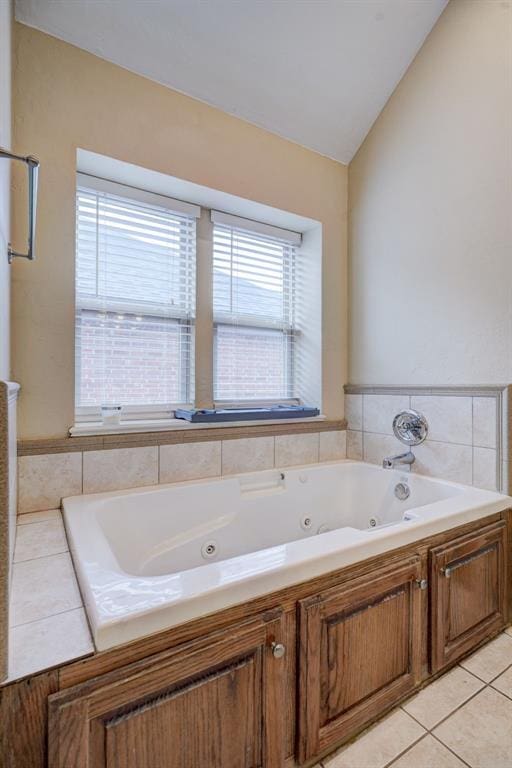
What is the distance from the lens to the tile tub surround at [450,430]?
1798mm

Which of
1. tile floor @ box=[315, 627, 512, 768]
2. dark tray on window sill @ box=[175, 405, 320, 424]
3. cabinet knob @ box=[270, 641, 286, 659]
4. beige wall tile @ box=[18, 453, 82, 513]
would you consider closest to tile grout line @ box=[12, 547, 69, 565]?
beige wall tile @ box=[18, 453, 82, 513]

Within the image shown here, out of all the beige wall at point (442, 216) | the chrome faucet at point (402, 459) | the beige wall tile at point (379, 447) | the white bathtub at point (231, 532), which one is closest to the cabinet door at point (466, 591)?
the white bathtub at point (231, 532)

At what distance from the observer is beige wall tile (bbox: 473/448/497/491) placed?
181 centimetres

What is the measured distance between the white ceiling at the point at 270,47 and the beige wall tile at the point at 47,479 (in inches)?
72.7

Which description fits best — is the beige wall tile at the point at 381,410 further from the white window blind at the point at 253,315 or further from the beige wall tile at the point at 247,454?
the beige wall tile at the point at 247,454

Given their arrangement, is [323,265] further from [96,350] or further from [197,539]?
[197,539]

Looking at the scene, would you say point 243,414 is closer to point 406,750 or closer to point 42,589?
Result: point 42,589

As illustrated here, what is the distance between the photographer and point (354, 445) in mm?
2510

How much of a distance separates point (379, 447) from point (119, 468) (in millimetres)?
1545

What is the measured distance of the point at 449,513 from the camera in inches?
58.9

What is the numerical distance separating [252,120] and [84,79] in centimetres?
89

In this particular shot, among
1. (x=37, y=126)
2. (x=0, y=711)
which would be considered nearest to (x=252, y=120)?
(x=37, y=126)

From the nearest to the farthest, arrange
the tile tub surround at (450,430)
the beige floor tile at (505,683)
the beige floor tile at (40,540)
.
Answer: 1. the beige floor tile at (40,540)
2. the beige floor tile at (505,683)
3. the tile tub surround at (450,430)

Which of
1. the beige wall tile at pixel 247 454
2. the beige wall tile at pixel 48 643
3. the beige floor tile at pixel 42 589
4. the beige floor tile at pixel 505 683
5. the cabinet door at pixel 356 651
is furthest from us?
the beige wall tile at pixel 247 454
